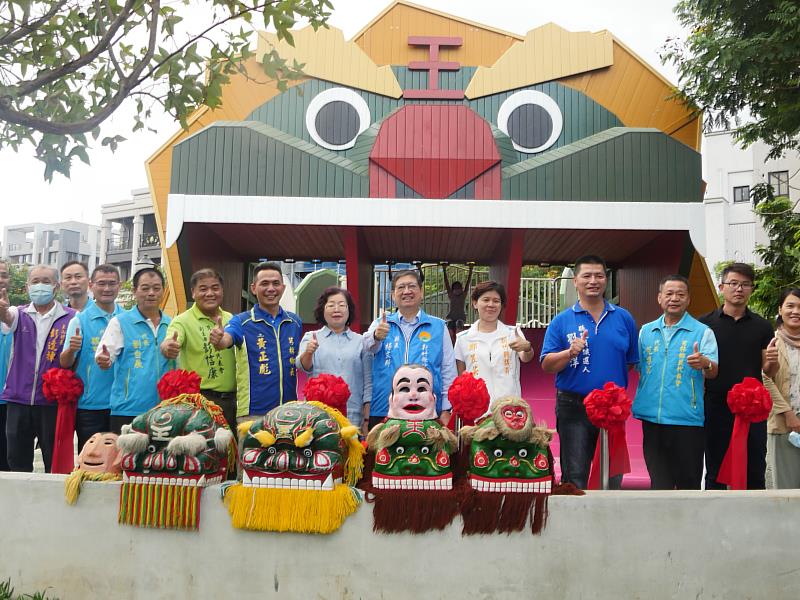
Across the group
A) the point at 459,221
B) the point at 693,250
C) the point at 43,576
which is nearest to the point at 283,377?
the point at 43,576

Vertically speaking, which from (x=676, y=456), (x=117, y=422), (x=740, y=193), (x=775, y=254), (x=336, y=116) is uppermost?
(x=740, y=193)

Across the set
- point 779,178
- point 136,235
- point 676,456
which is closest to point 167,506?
point 676,456

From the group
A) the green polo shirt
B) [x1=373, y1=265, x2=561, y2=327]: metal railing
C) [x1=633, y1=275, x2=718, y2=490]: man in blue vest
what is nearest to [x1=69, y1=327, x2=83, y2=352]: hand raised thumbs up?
the green polo shirt

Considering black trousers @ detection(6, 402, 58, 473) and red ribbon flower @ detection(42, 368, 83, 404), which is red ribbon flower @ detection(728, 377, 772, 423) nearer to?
red ribbon flower @ detection(42, 368, 83, 404)

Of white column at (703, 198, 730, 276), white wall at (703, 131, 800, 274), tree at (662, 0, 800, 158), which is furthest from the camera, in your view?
white column at (703, 198, 730, 276)

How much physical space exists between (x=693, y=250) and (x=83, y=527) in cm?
883

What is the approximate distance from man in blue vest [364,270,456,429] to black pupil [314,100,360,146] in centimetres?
677

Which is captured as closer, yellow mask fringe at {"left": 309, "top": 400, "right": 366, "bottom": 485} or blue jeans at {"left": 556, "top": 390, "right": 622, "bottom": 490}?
yellow mask fringe at {"left": 309, "top": 400, "right": 366, "bottom": 485}

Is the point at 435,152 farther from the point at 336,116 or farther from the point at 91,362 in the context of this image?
the point at 91,362

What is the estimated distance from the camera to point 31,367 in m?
3.75

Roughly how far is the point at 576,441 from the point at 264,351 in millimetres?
1672

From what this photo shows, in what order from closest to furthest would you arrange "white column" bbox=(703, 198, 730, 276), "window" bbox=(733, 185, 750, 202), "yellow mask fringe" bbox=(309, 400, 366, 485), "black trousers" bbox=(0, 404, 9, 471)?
"yellow mask fringe" bbox=(309, 400, 366, 485) → "black trousers" bbox=(0, 404, 9, 471) → "white column" bbox=(703, 198, 730, 276) → "window" bbox=(733, 185, 750, 202)

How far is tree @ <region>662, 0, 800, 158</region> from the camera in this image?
6930 mm

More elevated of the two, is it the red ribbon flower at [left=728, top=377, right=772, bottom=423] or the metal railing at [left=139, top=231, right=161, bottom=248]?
the metal railing at [left=139, top=231, right=161, bottom=248]
